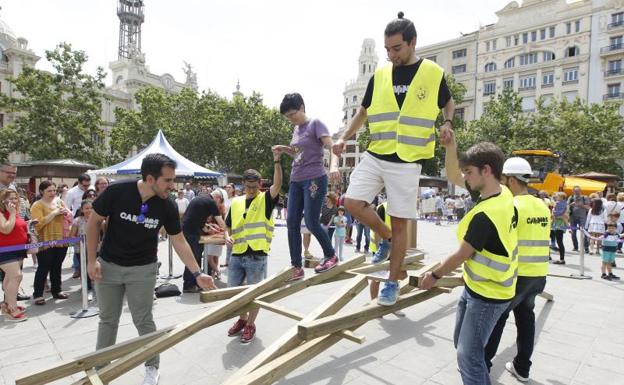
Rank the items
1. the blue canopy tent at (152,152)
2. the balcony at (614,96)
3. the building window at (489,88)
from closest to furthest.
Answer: the blue canopy tent at (152,152)
the balcony at (614,96)
the building window at (489,88)

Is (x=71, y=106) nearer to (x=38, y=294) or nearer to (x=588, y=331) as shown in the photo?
(x=38, y=294)

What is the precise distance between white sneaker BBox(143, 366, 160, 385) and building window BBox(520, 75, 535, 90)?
5502 cm

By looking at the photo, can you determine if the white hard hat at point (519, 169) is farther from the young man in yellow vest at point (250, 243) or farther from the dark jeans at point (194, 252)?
the dark jeans at point (194, 252)

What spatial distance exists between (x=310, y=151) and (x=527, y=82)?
53791 millimetres

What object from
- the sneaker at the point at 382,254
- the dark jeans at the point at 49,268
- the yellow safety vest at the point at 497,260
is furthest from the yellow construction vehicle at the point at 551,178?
the dark jeans at the point at 49,268

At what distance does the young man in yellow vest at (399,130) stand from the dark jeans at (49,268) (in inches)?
224

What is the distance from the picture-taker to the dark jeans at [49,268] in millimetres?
6223

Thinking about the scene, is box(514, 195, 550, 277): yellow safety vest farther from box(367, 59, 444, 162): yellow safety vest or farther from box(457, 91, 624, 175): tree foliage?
box(457, 91, 624, 175): tree foliage

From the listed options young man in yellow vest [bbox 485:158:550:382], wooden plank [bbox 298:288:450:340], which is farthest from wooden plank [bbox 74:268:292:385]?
young man in yellow vest [bbox 485:158:550:382]

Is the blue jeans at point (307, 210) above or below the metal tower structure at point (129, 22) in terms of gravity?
below

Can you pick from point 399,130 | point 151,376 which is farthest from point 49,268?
point 399,130

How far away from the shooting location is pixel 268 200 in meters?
4.99

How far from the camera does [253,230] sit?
488cm

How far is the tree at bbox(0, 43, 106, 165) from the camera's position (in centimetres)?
2522
